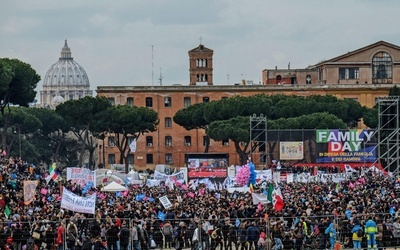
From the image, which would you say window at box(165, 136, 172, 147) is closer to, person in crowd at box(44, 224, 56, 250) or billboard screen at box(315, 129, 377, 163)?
billboard screen at box(315, 129, 377, 163)

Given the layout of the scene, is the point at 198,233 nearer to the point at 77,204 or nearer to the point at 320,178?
the point at 77,204

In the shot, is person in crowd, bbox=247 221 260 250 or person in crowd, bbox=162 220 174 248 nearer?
person in crowd, bbox=247 221 260 250

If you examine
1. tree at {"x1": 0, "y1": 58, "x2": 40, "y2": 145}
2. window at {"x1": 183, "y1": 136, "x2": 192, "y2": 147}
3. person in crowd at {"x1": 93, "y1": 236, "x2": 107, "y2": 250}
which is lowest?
person in crowd at {"x1": 93, "y1": 236, "x2": 107, "y2": 250}

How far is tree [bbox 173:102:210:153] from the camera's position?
432 ft

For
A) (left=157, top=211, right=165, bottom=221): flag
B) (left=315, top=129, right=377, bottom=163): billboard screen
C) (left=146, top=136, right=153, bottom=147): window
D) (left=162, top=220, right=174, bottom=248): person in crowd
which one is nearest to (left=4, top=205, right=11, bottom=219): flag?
(left=157, top=211, right=165, bottom=221): flag

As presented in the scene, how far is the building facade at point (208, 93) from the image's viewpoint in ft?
458

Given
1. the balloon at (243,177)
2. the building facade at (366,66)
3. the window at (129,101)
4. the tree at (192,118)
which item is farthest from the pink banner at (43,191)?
the building facade at (366,66)

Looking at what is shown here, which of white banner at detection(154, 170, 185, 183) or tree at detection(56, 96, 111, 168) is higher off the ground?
tree at detection(56, 96, 111, 168)

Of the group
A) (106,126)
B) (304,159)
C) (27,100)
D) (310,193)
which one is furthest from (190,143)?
(310,193)

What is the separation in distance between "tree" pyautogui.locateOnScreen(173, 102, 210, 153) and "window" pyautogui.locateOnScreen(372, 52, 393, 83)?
19.8 m

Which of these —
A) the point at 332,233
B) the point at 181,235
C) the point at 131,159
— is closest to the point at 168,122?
the point at 131,159

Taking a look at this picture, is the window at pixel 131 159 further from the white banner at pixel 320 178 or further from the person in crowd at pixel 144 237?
the person in crowd at pixel 144 237

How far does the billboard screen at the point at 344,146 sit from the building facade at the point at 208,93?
144 feet

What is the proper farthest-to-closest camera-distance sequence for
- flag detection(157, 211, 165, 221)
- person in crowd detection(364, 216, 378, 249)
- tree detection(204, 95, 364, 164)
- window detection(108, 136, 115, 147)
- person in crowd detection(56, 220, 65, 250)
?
window detection(108, 136, 115, 147) → tree detection(204, 95, 364, 164) → flag detection(157, 211, 165, 221) → person in crowd detection(364, 216, 378, 249) → person in crowd detection(56, 220, 65, 250)
